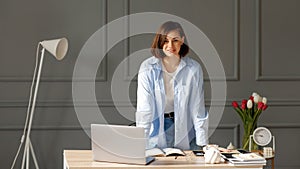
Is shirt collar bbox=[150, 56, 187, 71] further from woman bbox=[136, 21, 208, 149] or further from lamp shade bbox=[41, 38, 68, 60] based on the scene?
lamp shade bbox=[41, 38, 68, 60]

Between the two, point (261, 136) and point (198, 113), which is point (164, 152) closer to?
point (198, 113)

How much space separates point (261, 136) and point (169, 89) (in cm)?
118

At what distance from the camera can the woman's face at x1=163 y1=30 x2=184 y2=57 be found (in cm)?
347

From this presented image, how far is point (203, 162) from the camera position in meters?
3.14

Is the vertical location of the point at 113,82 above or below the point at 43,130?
above

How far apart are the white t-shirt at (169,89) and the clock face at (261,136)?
1.09 meters

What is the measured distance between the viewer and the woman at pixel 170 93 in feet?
11.5

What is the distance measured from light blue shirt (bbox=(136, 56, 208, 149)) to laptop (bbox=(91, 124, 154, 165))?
1.47 feet

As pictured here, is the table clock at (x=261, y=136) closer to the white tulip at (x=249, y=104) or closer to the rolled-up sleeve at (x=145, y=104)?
the white tulip at (x=249, y=104)

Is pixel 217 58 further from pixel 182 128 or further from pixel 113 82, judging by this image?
pixel 182 128

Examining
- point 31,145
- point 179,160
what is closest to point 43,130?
point 31,145

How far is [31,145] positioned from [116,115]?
775mm

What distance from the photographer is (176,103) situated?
11.8 feet

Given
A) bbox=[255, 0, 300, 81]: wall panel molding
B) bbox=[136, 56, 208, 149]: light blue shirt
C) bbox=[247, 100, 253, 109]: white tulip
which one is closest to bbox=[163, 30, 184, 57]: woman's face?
bbox=[136, 56, 208, 149]: light blue shirt
